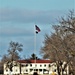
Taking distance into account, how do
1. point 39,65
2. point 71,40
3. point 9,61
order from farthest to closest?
1. point 39,65
2. point 9,61
3. point 71,40

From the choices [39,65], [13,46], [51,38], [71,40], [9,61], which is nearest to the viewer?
[71,40]

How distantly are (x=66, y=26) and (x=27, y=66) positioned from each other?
390 ft

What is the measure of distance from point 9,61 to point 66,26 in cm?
9124

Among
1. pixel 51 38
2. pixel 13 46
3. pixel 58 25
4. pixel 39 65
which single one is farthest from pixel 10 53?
pixel 58 25

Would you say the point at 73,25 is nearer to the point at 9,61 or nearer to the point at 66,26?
the point at 66,26

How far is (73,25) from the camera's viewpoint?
55.6 meters

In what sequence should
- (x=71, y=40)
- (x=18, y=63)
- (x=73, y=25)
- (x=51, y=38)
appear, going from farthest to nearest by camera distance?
(x=18, y=63) < (x=51, y=38) < (x=71, y=40) < (x=73, y=25)

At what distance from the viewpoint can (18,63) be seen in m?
162

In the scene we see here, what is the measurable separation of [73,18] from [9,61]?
91061 mm

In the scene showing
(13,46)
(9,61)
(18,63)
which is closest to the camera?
(13,46)

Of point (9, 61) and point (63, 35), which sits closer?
point (63, 35)

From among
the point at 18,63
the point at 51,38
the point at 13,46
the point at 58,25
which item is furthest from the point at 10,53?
the point at 58,25

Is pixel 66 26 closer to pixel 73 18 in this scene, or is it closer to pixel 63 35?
pixel 73 18

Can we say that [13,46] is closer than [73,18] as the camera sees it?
No
